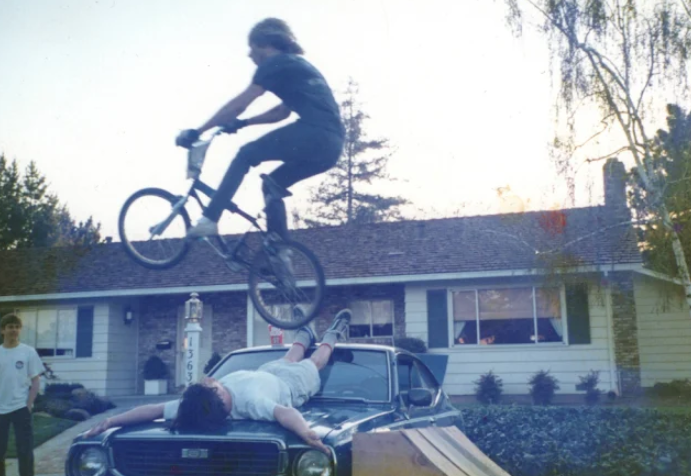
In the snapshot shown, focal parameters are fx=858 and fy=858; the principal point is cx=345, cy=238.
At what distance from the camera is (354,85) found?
19.2ft

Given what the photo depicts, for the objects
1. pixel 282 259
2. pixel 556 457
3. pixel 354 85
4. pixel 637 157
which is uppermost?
pixel 637 157

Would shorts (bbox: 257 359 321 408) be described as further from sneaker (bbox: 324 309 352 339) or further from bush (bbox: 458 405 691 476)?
bush (bbox: 458 405 691 476)

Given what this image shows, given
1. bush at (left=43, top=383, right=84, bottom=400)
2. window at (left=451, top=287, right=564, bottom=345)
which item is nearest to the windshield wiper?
window at (left=451, top=287, right=564, bottom=345)

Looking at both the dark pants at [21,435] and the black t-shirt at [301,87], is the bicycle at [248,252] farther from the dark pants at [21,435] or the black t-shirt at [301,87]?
the dark pants at [21,435]

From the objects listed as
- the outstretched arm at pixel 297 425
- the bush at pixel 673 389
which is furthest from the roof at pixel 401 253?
the outstretched arm at pixel 297 425

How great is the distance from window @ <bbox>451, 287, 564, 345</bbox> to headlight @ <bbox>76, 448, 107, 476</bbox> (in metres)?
11.6

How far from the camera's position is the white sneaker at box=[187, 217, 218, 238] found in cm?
438

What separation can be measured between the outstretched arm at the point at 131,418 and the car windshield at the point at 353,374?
765 millimetres

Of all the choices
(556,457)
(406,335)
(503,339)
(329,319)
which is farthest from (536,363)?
(556,457)

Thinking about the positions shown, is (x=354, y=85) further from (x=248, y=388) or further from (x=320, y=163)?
(x=248, y=388)

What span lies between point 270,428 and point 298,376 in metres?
0.77

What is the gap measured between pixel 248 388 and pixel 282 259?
98cm

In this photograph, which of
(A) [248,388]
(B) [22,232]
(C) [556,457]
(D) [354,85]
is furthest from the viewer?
(B) [22,232]

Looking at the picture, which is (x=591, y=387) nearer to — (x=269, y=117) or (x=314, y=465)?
(x=314, y=465)
